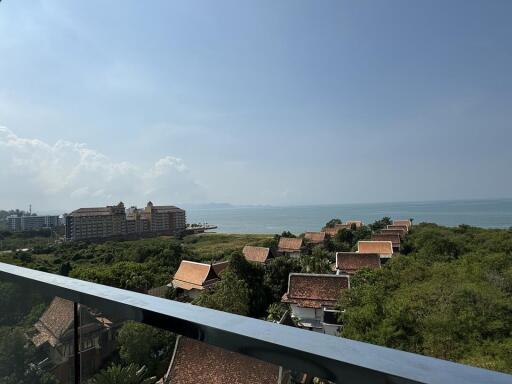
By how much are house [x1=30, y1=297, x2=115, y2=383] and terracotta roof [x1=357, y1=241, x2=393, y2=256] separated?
22813 millimetres

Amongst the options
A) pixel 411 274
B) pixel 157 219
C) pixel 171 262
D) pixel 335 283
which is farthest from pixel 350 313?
pixel 157 219

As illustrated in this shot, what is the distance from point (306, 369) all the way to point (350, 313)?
9.97 m

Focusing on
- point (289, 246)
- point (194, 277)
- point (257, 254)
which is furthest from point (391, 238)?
point (194, 277)

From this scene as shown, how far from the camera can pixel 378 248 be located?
22672 mm

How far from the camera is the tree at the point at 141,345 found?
0.87 metres

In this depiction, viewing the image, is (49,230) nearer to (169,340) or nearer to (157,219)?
(157,219)

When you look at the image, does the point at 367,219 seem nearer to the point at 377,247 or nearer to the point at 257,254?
the point at 377,247

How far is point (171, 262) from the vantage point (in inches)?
906

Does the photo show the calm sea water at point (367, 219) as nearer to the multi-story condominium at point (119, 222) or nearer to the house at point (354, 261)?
the multi-story condominium at point (119, 222)

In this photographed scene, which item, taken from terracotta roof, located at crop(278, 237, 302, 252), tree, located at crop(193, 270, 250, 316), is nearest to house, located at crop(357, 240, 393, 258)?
terracotta roof, located at crop(278, 237, 302, 252)

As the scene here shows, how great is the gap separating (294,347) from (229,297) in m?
11.5

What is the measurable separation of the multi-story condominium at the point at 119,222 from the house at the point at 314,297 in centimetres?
3436

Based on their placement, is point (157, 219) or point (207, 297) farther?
point (157, 219)

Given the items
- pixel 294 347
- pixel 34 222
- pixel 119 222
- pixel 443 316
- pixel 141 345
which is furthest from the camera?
pixel 34 222
